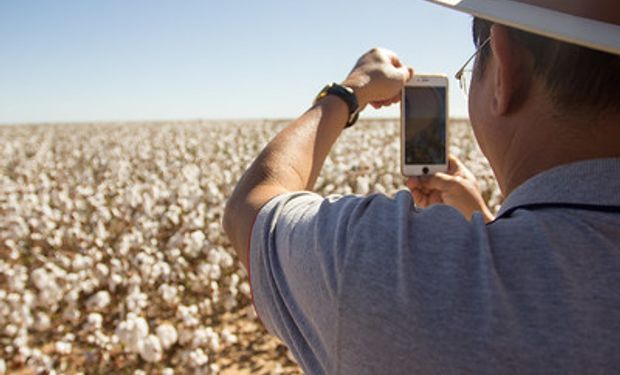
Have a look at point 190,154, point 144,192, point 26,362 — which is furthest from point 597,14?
point 190,154

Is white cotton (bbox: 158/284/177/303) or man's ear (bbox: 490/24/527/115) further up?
man's ear (bbox: 490/24/527/115)

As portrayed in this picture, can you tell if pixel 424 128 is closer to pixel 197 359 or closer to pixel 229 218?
pixel 229 218

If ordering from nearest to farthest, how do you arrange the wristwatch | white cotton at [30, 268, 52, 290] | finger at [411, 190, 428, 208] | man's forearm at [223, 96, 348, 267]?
man's forearm at [223, 96, 348, 267] → the wristwatch → finger at [411, 190, 428, 208] → white cotton at [30, 268, 52, 290]

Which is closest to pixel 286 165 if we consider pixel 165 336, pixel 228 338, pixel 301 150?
pixel 301 150

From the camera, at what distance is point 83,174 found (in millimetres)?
8867

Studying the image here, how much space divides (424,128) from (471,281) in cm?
87

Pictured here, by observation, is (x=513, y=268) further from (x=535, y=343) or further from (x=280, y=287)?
(x=280, y=287)

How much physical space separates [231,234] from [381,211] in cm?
31

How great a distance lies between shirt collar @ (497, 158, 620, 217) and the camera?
550mm

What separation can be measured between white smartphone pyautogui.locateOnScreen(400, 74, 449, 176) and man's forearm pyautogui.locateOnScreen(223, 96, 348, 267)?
391 millimetres

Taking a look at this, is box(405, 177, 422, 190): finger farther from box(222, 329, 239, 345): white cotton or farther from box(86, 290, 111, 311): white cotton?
box(86, 290, 111, 311): white cotton

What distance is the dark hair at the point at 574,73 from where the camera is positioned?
0.59 metres

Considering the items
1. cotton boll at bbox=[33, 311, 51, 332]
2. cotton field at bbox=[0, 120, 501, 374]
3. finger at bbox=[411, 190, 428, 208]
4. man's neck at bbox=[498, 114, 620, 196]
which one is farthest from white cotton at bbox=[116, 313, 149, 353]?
man's neck at bbox=[498, 114, 620, 196]

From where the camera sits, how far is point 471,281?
20.6 inches
